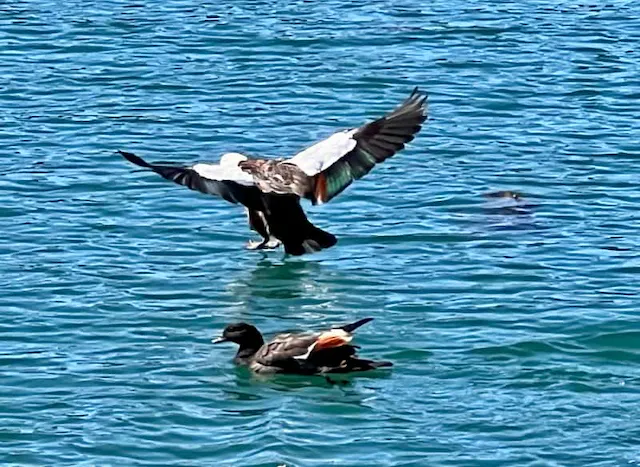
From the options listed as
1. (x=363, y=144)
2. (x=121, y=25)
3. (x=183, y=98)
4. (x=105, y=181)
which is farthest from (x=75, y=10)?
(x=363, y=144)

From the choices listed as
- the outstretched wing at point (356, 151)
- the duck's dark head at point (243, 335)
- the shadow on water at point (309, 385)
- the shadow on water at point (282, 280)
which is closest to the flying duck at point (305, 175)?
the outstretched wing at point (356, 151)

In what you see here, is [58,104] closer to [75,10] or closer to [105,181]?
[105,181]

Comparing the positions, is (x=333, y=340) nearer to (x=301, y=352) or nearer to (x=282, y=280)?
(x=301, y=352)

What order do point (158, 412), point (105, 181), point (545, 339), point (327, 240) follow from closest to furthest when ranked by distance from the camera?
point (158, 412)
point (545, 339)
point (327, 240)
point (105, 181)

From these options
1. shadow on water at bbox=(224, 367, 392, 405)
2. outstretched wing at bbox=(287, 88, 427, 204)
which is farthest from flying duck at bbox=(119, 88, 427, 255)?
shadow on water at bbox=(224, 367, 392, 405)

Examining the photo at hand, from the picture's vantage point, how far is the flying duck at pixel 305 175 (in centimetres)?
1500

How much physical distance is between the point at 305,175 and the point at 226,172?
588mm

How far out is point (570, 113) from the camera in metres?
19.2

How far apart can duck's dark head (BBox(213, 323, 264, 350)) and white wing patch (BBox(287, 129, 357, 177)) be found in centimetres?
229

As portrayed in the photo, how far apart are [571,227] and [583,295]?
177 cm

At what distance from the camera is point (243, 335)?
510 inches

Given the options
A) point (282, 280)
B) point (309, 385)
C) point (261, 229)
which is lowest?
point (282, 280)

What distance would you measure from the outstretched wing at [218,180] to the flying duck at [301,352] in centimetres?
172

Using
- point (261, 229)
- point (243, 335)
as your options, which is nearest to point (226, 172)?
point (261, 229)
